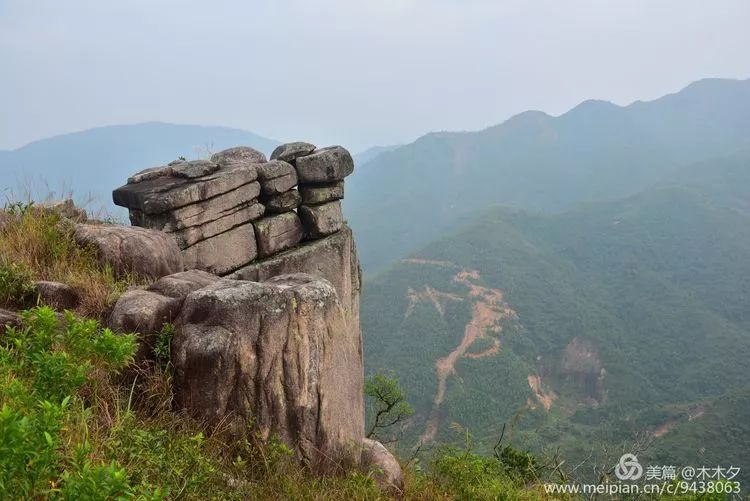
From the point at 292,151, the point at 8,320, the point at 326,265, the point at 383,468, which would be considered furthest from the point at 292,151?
the point at 383,468

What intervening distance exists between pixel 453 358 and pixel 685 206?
135963 millimetres

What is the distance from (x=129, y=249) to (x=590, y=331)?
13557 centimetres

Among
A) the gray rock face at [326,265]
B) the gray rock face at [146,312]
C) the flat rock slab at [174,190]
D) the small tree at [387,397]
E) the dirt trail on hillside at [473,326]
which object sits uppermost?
the flat rock slab at [174,190]

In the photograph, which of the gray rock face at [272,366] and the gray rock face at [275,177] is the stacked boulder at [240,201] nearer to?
the gray rock face at [275,177]

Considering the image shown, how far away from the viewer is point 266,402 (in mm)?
7531

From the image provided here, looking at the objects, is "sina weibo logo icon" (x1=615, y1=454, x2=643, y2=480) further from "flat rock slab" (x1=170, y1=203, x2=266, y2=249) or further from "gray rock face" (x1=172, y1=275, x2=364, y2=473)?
"flat rock slab" (x1=170, y1=203, x2=266, y2=249)

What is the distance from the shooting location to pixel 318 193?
1947cm

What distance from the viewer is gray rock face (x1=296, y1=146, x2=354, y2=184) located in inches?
763

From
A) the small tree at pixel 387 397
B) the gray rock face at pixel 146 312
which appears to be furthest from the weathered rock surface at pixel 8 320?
the small tree at pixel 387 397

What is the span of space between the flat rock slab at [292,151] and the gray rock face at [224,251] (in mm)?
3685

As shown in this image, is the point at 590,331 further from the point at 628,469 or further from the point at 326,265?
the point at 326,265

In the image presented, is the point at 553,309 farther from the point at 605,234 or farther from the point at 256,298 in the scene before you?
the point at 256,298

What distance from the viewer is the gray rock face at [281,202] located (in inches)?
720

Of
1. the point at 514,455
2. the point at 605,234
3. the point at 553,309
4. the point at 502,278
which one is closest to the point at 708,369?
the point at 553,309
